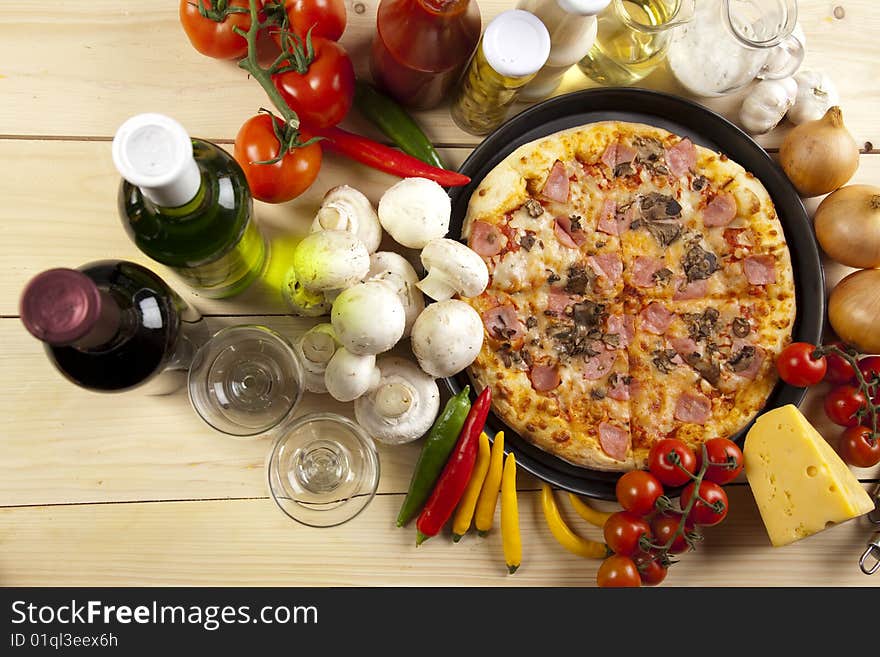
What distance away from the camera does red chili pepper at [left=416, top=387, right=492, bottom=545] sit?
5.31 feet

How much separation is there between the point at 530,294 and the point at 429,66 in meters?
0.52

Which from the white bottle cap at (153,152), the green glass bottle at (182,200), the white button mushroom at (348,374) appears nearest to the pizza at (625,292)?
the white button mushroom at (348,374)

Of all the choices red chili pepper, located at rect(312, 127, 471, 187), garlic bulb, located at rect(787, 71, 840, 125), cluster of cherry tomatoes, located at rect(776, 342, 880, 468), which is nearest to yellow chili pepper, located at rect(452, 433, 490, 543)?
red chili pepper, located at rect(312, 127, 471, 187)

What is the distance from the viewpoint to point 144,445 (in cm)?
170

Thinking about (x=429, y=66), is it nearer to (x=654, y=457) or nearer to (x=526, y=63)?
(x=526, y=63)

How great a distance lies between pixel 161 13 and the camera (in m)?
1.75

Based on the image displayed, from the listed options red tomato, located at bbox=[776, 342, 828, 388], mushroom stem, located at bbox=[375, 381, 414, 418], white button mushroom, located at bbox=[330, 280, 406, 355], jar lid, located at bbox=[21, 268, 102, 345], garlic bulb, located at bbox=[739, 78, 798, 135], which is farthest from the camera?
garlic bulb, located at bbox=[739, 78, 798, 135]

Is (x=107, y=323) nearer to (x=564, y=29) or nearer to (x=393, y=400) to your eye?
(x=393, y=400)

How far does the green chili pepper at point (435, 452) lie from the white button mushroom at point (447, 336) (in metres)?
0.09

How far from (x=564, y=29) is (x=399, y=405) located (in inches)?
32.1

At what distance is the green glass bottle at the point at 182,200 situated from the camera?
1076mm

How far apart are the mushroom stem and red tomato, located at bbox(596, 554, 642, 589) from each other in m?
0.54

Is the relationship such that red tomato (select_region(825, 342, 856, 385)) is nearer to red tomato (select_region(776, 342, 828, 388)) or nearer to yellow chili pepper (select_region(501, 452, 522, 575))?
red tomato (select_region(776, 342, 828, 388))

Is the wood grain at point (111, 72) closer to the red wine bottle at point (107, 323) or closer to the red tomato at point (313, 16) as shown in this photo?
the red tomato at point (313, 16)
